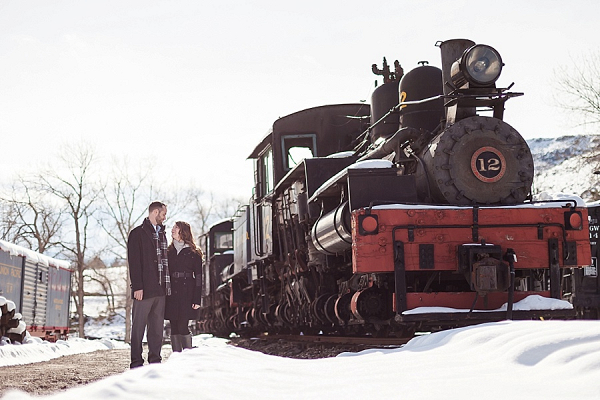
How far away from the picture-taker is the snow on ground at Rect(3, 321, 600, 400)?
99.7 inches

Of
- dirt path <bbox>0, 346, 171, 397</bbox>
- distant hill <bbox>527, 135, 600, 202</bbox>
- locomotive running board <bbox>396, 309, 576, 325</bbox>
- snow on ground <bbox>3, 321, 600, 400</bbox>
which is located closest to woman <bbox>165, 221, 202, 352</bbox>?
dirt path <bbox>0, 346, 171, 397</bbox>

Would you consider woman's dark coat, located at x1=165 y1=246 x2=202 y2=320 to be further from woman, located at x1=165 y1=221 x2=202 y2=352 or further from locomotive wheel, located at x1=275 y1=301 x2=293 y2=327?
locomotive wheel, located at x1=275 y1=301 x2=293 y2=327

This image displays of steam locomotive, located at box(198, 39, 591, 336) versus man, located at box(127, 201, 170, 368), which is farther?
steam locomotive, located at box(198, 39, 591, 336)

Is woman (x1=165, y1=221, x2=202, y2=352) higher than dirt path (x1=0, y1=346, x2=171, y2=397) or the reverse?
higher

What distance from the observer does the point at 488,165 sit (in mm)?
7797

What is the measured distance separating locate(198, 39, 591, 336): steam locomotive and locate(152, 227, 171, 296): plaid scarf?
1.79 m

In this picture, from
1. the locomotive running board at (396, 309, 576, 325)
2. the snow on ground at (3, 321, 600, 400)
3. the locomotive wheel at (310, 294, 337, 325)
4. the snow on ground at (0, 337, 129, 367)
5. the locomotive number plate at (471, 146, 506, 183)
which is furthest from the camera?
the locomotive wheel at (310, 294, 337, 325)

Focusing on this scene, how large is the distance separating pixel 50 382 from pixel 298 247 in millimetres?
4973

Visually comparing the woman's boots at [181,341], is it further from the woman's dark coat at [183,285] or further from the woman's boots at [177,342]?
the woman's dark coat at [183,285]

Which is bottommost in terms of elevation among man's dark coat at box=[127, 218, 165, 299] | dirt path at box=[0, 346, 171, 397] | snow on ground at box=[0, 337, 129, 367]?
dirt path at box=[0, 346, 171, 397]

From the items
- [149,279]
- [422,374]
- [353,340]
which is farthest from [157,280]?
[422,374]

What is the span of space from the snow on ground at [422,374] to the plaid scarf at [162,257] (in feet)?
8.86

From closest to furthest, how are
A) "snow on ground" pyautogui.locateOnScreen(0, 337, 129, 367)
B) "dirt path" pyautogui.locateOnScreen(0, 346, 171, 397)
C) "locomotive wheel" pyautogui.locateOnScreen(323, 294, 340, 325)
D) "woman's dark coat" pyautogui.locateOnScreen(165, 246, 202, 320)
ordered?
"dirt path" pyautogui.locateOnScreen(0, 346, 171, 397)
"woman's dark coat" pyautogui.locateOnScreen(165, 246, 202, 320)
"snow on ground" pyautogui.locateOnScreen(0, 337, 129, 367)
"locomotive wheel" pyautogui.locateOnScreen(323, 294, 340, 325)

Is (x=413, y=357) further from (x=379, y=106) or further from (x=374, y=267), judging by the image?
(x=379, y=106)
